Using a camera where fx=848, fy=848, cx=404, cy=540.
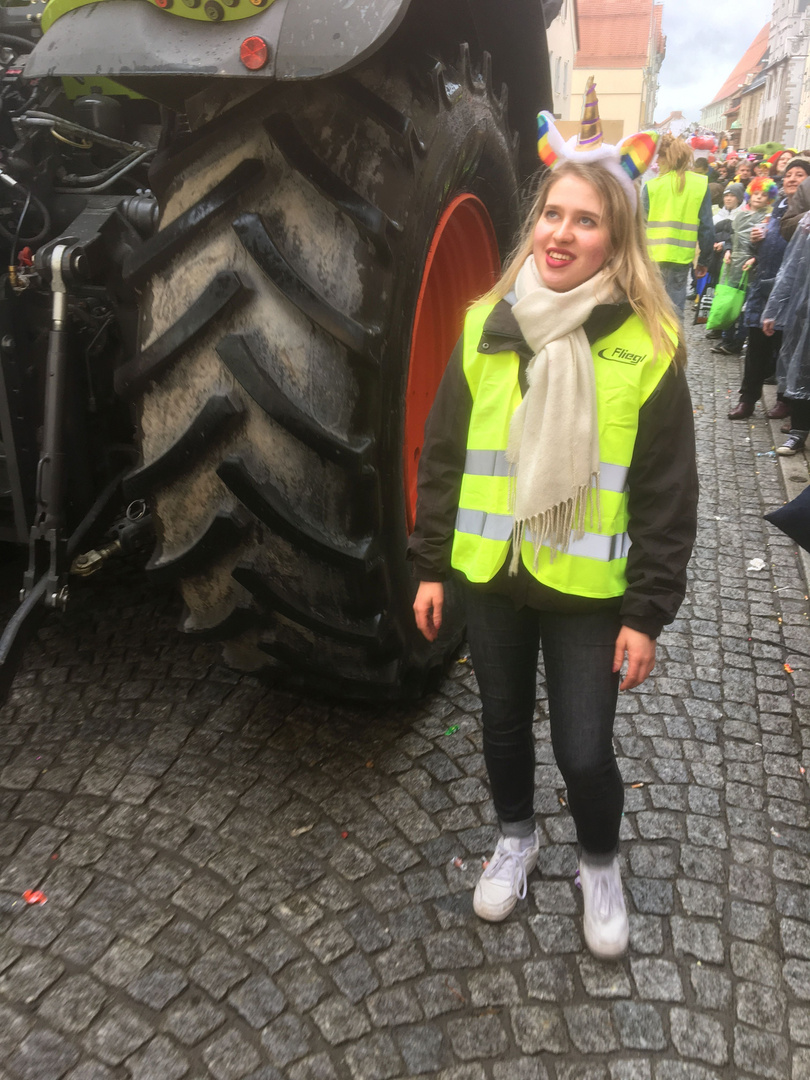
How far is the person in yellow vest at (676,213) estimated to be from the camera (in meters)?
6.77

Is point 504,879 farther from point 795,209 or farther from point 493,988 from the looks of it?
point 795,209

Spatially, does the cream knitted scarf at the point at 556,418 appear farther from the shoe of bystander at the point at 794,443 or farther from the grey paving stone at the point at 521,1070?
the shoe of bystander at the point at 794,443

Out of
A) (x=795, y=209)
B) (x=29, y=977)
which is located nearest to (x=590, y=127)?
(x=29, y=977)

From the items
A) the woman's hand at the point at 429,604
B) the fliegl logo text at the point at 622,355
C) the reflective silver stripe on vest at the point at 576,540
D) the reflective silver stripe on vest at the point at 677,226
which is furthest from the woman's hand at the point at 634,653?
the reflective silver stripe on vest at the point at 677,226

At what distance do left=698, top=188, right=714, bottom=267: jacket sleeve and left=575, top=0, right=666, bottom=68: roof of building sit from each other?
1786 inches

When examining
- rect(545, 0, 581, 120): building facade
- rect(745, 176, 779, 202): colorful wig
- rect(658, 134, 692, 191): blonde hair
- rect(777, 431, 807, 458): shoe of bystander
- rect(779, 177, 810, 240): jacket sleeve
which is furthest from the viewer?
rect(545, 0, 581, 120): building facade

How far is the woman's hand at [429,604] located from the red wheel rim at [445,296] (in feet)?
2.14

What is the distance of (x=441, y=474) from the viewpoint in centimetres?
177

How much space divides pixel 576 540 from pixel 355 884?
987mm

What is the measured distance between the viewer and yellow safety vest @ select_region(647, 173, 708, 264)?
6773 mm

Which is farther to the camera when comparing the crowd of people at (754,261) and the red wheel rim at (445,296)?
the crowd of people at (754,261)

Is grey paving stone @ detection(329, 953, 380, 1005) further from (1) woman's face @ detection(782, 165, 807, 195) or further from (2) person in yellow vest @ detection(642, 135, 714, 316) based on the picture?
(1) woman's face @ detection(782, 165, 807, 195)

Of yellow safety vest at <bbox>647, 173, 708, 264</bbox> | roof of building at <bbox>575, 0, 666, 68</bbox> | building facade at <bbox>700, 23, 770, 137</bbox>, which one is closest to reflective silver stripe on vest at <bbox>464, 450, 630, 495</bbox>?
yellow safety vest at <bbox>647, 173, 708, 264</bbox>

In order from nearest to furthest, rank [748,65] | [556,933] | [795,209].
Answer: [556,933]
[795,209]
[748,65]
